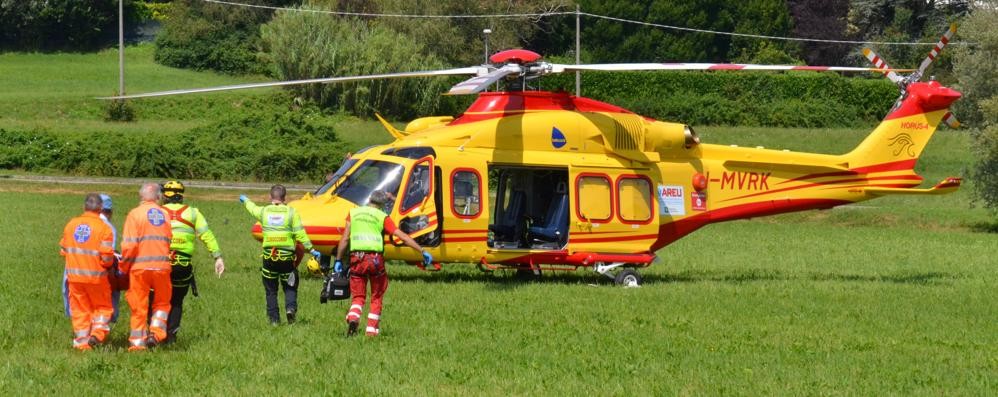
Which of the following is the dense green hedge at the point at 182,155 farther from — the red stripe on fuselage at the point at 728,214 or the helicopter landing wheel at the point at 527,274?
the red stripe on fuselage at the point at 728,214

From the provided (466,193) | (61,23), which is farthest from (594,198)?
(61,23)

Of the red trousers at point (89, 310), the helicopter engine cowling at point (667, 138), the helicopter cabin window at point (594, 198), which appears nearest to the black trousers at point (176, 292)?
the red trousers at point (89, 310)

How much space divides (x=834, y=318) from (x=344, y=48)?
4588cm

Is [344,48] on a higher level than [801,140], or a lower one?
higher

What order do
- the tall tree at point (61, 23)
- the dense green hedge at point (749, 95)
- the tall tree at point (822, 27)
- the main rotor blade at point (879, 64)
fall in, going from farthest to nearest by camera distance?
the tall tree at point (822, 27)
the tall tree at point (61, 23)
the dense green hedge at point (749, 95)
the main rotor blade at point (879, 64)

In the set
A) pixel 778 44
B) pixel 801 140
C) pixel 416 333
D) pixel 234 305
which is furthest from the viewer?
pixel 778 44

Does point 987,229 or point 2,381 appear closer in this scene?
point 2,381

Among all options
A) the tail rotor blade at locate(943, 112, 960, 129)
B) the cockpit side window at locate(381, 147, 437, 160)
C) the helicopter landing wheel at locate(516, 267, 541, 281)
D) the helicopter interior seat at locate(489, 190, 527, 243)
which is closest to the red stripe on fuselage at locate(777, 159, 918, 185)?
the tail rotor blade at locate(943, 112, 960, 129)

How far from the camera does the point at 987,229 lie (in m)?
41.2

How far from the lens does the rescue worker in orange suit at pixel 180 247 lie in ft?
46.1

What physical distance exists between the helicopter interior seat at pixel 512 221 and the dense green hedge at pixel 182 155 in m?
24.2

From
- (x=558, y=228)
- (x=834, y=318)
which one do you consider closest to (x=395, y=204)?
(x=558, y=228)

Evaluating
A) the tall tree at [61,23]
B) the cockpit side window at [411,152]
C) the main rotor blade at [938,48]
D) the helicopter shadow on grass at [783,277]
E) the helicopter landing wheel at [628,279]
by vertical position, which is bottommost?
the helicopter shadow on grass at [783,277]

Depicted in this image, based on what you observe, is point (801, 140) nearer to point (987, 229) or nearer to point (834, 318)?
point (987, 229)
